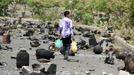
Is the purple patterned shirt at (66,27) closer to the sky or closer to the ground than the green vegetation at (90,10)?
closer to the sky

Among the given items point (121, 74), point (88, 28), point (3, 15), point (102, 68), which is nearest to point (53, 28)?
point (88, 28)

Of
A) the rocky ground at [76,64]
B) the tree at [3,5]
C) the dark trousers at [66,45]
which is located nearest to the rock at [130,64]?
the rocky ground at [76,64]

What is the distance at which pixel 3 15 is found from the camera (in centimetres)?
3325

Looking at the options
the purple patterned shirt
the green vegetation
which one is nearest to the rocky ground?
the purple patterned shirt

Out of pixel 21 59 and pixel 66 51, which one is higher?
pixel 21 59

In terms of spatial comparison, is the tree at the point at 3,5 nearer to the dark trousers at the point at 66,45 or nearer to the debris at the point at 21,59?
the dark trousers at the point at 66,45

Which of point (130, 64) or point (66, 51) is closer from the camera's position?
point (130, 64)

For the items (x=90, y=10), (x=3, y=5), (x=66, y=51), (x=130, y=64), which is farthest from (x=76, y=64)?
(x=3, y=5)

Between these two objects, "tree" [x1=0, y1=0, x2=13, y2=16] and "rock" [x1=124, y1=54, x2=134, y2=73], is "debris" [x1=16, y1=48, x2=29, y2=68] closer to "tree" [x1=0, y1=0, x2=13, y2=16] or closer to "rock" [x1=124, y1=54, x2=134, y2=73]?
"rock" [x1=124, y1=54, x2=134, y2=73]

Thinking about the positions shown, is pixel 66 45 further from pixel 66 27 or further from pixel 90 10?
pixel 90 10

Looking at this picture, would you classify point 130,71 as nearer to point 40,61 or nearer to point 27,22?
point 40,61

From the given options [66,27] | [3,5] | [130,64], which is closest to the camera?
[130,64]

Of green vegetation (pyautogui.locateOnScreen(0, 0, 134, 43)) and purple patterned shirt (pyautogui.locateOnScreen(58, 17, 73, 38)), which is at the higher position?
purple patterned shirt (pyautogui.locateOnScreen(58, 17, 73, 38))

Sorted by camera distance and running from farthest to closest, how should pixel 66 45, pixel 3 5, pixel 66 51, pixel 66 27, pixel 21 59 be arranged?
pixel 3 5 < pixel 66 51 < pixel 66 45 < pixel 66 27 < pixel 21 59
